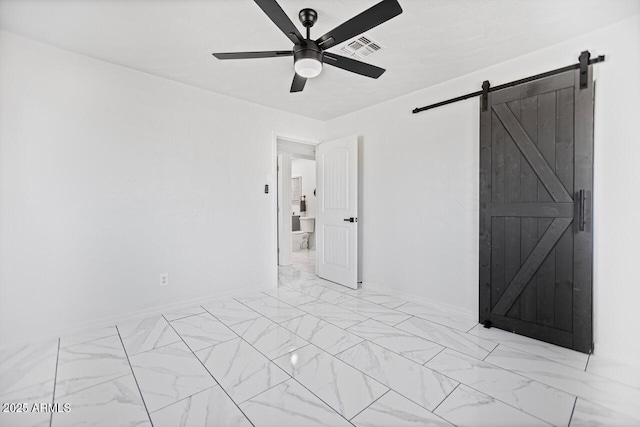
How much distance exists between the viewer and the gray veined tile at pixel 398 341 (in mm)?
2166

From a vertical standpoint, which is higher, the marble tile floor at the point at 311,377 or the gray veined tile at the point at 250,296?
the gray veined tile at the point at 250,296

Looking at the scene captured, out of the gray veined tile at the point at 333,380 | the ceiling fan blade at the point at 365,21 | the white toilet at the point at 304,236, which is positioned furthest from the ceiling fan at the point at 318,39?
the white toilet at the point at 304,236

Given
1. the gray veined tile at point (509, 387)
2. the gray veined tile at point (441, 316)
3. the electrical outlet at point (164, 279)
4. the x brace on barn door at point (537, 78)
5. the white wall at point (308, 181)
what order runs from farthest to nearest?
the white wall at point (308, 181) → the electrical outlet at point (164, 279) → the gray veined tile at point (441, 316) → the x brace on barn door at point (537, 78) → the gray veined tile at point (509, 387)

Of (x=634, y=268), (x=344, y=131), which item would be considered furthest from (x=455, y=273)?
(x=344, y=131)

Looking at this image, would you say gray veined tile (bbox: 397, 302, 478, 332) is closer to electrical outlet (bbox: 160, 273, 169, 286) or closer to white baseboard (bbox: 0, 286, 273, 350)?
white baseboard (bbox: 0, 286, 273, 350)

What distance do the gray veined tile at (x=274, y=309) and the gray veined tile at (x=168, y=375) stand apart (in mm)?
871

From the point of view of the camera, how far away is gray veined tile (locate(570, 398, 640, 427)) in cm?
147

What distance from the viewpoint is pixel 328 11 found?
189 cm

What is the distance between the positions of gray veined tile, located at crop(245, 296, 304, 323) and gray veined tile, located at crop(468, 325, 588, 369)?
1678 millimetres

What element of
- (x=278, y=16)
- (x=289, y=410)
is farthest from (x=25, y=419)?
(x=278, y=16)

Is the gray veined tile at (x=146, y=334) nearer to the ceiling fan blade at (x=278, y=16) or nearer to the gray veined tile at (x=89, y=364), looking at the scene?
the gray veined tile at (x=89, y=364)

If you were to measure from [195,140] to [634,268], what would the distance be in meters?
3.92

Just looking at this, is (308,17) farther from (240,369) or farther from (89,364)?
(89,364)

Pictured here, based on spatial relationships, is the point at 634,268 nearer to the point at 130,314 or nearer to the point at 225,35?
the point at 225,35
